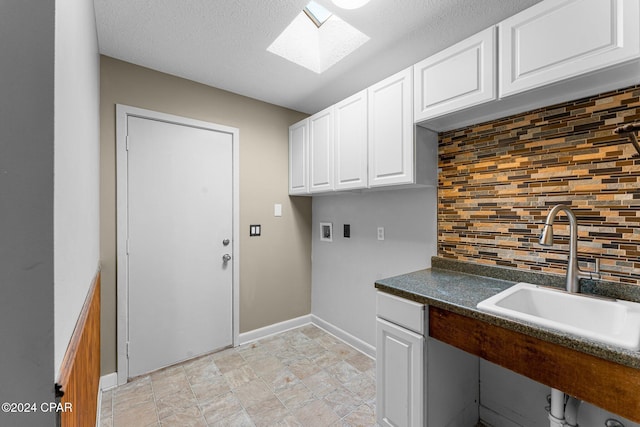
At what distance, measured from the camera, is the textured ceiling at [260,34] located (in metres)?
1.50

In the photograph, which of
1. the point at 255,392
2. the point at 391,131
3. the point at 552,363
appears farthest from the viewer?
the point at 255,392

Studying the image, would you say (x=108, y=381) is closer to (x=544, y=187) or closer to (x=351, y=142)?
(x=351, y=142)

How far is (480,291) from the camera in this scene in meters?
1.44

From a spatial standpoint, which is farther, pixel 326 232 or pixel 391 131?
pixel 326 232

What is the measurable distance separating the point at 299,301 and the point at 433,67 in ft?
8.27

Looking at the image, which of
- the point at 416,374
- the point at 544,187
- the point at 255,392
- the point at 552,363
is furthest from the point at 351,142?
the point at 255,392

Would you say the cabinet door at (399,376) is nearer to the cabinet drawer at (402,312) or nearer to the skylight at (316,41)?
the cabinet drawer at (402,312)

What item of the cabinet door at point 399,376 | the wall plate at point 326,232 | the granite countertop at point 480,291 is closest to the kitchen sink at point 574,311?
the granite countertop at point 480,291

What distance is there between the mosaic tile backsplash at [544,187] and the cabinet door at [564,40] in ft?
1.08

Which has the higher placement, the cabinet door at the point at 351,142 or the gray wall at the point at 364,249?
the cabinet door at the point at 351,142
